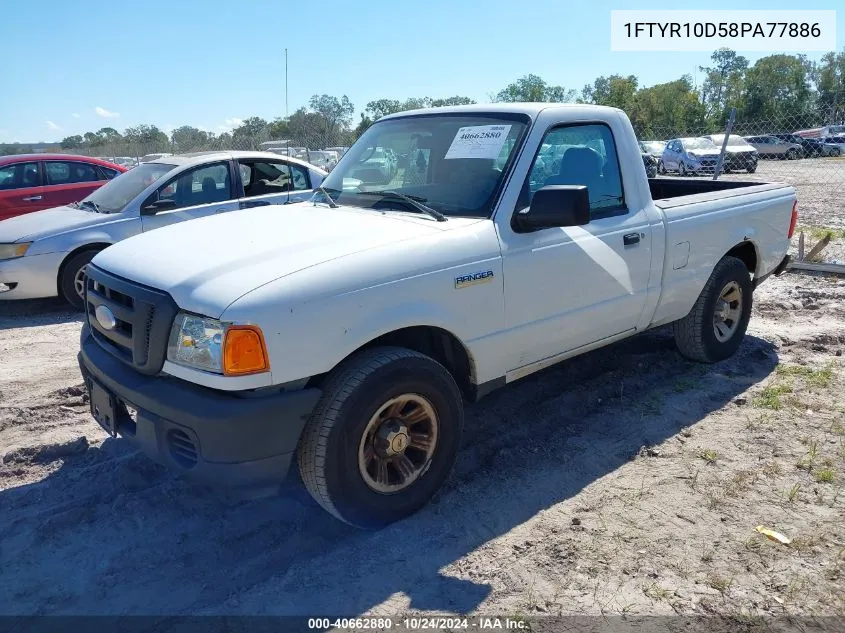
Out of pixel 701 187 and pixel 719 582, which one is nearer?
pixel 719 582

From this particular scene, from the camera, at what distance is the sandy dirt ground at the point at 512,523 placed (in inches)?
111

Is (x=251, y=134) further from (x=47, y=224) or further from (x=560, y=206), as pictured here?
(x=560, y=206)

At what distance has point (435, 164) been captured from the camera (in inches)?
156

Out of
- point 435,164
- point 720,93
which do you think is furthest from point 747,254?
point 720,93

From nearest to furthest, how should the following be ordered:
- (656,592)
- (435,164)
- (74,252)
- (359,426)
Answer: (656,592)
(359,426)
(435,164)
(74,252)

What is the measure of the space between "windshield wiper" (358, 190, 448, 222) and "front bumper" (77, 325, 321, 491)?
1.20 meters

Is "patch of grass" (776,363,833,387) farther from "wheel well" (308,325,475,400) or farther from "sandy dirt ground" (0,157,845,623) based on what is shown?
"wheel well" (308,325,475,400)

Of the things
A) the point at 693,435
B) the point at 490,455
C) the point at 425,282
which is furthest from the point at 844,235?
the point at 425,282

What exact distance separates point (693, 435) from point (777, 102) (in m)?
39.1

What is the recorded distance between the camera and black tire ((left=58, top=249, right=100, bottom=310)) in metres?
7.29

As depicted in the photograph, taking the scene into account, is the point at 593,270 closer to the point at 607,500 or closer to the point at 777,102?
the point at 607,500

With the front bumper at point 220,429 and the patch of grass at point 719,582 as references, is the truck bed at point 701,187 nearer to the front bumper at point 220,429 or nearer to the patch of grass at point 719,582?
the patch of grass at point 719,582

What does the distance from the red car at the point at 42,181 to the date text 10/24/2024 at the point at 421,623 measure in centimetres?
950

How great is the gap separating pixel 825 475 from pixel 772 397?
44.0 inches
